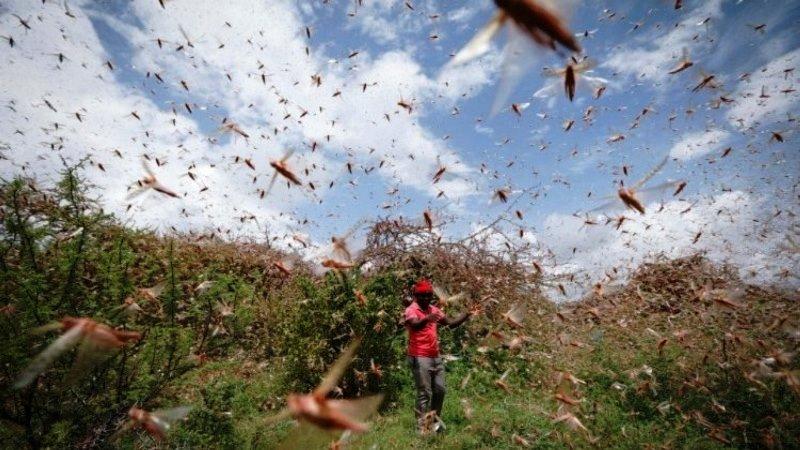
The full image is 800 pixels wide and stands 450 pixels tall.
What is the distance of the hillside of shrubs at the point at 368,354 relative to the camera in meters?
3.83

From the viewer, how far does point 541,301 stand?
10.5 metres

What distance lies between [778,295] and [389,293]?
10.3m

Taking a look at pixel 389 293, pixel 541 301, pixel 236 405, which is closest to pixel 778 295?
pixel 541 301

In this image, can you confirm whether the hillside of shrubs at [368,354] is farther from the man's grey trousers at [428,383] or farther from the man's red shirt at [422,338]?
the man's red shirt at [422,338]

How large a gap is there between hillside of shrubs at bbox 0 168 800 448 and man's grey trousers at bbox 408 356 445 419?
41 centimetres

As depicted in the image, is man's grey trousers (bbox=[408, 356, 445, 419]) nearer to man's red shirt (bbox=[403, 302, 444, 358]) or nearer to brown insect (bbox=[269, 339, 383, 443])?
man's red shirt (bbox=[403, 302, 444, 358])

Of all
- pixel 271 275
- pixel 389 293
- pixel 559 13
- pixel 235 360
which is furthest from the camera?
pixel 271 275

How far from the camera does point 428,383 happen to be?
5555 millimetres

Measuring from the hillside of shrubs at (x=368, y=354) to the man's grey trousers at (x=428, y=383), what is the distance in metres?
0.41

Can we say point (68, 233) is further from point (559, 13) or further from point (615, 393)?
point (615, 393)

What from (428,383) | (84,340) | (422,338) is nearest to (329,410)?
(84,340)

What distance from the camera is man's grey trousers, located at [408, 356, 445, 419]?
5547 mm

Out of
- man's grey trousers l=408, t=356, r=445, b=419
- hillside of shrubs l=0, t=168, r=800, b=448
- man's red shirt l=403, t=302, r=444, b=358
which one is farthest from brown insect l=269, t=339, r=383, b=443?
man's grey trousers l=408, t=356, r=445, b=419

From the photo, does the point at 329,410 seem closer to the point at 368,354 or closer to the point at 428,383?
the point at 428,383
